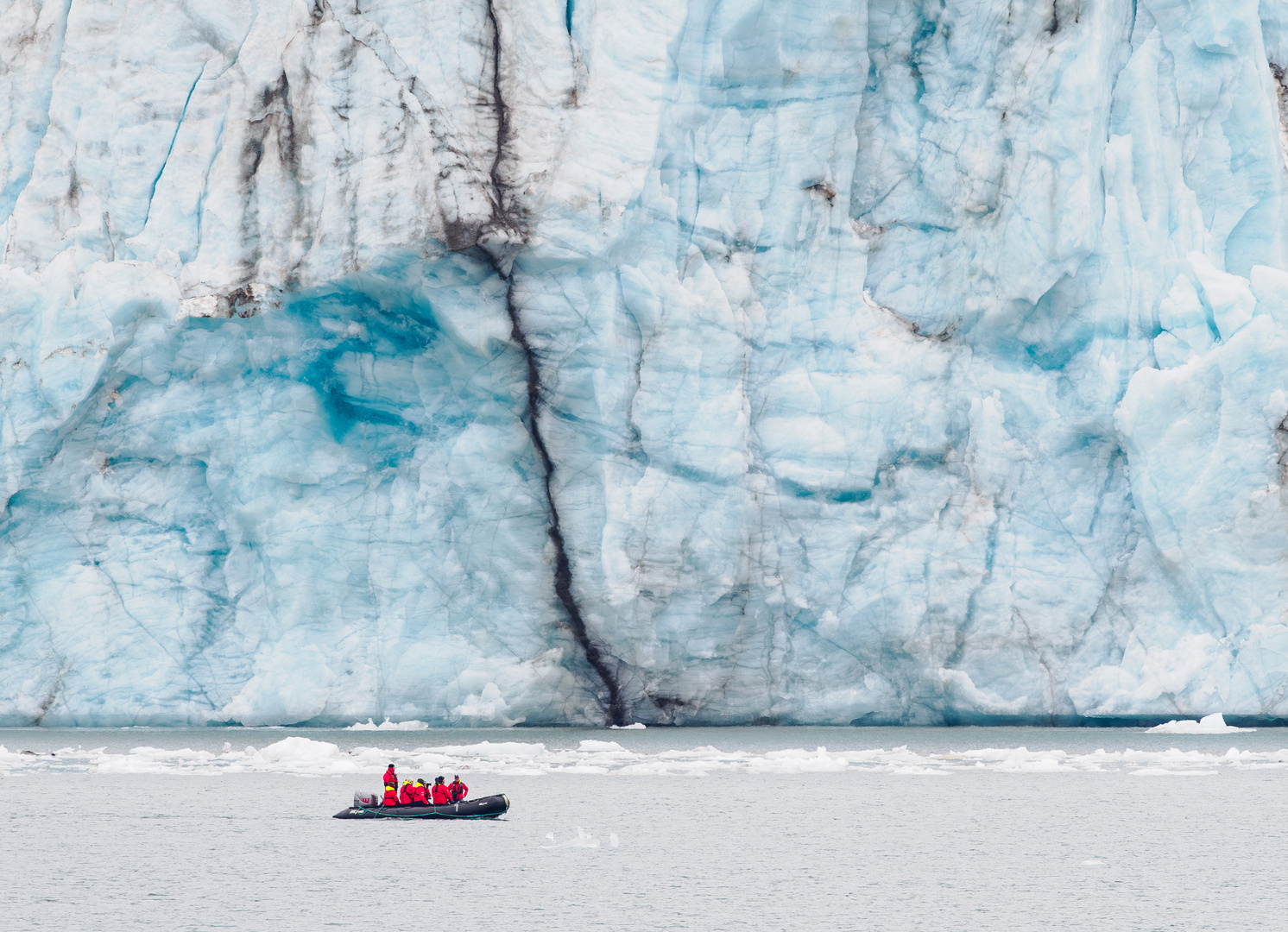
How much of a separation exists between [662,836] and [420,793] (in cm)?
253

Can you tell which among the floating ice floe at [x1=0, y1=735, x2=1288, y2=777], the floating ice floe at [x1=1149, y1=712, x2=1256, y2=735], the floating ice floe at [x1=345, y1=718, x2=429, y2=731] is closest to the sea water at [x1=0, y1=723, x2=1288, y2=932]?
the floating ice floe at [x1=0, y1=735, x2=1288, y2=777]

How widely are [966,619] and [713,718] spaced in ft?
12.2

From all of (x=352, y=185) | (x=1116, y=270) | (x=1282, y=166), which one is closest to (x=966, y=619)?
(x=1116, y=270)

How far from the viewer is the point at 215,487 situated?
66.0 feet

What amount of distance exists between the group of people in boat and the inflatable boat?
5 centimetres

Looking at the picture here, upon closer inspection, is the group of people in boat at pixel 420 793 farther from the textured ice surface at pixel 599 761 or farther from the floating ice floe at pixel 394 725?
the floating ice floe at pixel 394 725

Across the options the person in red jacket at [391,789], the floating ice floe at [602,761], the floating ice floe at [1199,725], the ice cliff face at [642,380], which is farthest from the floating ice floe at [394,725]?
the floating ice floe at [1199,725]

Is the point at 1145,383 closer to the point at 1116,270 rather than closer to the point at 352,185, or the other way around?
the point at 1116,270

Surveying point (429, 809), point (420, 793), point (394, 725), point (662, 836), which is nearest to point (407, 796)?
point (420, 793)

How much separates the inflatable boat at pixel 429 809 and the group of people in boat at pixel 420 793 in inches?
1.9

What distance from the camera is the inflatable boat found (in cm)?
1329

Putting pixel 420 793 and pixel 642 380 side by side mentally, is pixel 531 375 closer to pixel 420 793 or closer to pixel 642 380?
pixel 642 380

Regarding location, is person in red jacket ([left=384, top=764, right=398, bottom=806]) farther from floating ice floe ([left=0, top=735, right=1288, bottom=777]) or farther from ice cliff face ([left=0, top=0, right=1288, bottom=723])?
ice cliff face ([left=0, top=0, right=1288, bottom=723])

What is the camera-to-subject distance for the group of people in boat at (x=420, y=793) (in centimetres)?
1353
